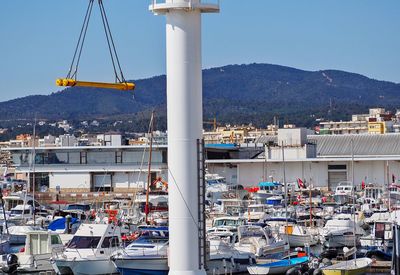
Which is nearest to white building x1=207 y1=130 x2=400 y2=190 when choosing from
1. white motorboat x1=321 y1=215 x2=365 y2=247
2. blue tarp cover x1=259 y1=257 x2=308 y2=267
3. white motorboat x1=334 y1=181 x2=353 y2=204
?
white motorboat x1=334 y1=181 x2=353 y2=204

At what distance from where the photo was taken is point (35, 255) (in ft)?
114

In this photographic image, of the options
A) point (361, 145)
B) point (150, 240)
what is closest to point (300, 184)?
point (361, 145)

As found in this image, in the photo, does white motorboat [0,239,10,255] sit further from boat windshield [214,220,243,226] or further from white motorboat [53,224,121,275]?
boat windshield [214,220,243,226]

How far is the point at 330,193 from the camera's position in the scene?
73.0m

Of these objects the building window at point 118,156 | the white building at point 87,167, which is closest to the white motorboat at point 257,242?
the white building at point 87,167

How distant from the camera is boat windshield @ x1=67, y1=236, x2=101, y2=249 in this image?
33.9 meters

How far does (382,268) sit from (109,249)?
9437 millimetres

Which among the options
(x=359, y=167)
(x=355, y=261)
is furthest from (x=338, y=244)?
(x=359, y=167)

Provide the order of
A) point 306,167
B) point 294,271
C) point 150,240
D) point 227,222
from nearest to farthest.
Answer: point 294,271 < point 150,240 < point 227,222 < point 306,167

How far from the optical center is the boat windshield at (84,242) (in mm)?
33906

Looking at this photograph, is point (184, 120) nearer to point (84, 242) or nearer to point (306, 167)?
point (84, 242)

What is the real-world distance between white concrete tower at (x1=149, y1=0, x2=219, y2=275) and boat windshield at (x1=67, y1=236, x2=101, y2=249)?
16.7 meters

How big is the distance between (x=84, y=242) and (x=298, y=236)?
40.6 ft

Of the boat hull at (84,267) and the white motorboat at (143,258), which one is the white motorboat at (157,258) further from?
the boat hull at (84,267)
